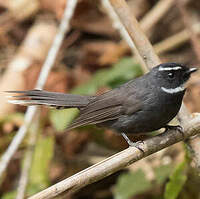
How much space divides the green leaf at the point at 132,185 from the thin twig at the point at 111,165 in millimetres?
1310

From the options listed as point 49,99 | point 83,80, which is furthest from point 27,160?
point 83,80

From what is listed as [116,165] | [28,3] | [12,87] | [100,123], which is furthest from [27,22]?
[116,165]

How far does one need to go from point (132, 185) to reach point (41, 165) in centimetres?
101

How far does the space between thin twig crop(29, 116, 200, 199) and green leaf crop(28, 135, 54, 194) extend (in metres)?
1.83

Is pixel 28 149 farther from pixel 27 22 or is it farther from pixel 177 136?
pixel 27 22

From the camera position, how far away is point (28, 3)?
25.6 ft

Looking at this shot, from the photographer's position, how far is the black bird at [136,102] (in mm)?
3928

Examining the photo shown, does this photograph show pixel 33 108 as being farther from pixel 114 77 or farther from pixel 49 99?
pixel 114 77

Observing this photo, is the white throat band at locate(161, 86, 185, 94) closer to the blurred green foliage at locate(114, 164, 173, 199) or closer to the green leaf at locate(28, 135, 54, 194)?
the blurred green foliage at locate(114, 164, 173, 199)

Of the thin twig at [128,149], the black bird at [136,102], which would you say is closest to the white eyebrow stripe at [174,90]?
the black bird at [136,102]

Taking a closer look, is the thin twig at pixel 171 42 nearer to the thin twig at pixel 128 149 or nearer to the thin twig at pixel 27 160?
the thin twig at pixel 27 160

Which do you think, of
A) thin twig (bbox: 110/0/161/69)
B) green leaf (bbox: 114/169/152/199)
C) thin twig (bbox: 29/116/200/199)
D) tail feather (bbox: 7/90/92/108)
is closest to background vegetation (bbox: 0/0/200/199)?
green leaf (bbox: 114/169/152/199)

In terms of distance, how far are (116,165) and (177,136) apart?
65 cm

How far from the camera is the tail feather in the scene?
13.7ft
